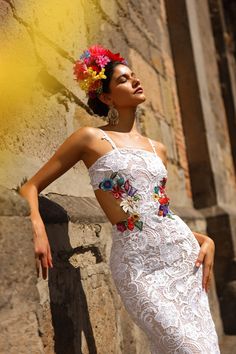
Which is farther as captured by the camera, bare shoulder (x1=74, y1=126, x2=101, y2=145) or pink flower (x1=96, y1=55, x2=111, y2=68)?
pink flower (x1=96, y1=55, x2=111, y2=68)

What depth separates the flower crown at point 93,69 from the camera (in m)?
2.28

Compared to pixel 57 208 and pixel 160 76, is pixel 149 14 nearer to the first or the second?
pixel 160 76

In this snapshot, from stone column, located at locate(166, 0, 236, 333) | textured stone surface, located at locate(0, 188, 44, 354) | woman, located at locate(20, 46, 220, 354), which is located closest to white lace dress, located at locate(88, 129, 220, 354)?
woman, located at locate(20, 46, 220, 354)

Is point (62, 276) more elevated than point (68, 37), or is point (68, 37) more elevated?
point (68, 37)

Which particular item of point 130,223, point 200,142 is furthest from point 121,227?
point 200,142

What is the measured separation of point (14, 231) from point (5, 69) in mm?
886

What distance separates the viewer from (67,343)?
204cm

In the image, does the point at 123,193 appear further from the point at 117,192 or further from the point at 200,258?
the point at 200,258

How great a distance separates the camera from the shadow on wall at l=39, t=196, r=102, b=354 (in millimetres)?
2008

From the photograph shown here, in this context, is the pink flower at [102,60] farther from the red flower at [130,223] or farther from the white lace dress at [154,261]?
the red flower at [130,223]

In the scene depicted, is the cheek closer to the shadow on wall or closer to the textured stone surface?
the shadow on wall

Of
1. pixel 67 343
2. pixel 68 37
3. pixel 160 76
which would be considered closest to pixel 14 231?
pixel 67 343

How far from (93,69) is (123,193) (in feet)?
2.11

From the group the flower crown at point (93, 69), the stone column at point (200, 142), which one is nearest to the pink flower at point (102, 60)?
the flower crown at point (93, 69)
